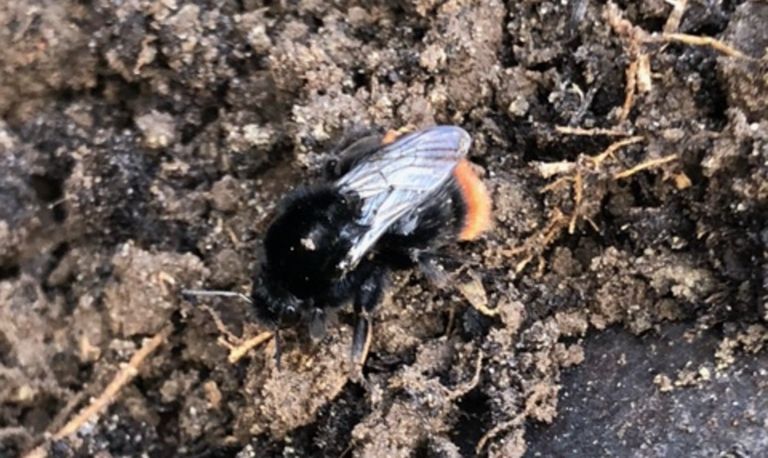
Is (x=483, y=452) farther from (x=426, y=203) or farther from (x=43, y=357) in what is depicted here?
(x=43, y=357)

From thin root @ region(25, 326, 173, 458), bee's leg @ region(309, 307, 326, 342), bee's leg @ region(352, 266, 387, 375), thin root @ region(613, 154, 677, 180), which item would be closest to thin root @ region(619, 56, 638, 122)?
thin root @ region(613, 154, 677, 180)

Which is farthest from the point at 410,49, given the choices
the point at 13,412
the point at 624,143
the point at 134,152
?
the point at 13,412

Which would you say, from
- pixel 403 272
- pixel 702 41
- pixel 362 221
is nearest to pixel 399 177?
pixel 362 221

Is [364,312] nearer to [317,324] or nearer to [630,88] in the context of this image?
[317,324]

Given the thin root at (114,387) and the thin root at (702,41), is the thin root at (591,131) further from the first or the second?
the thin root at (114,387)

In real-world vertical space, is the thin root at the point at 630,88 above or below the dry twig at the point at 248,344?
above

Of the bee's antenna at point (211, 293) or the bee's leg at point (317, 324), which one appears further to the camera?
the bee's antenna at point (211, 293)

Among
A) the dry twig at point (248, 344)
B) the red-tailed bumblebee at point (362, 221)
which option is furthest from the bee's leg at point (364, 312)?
the dry twig at point (248, 344)
